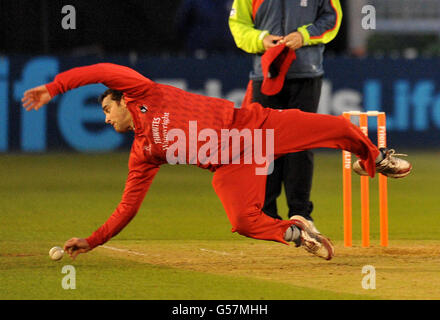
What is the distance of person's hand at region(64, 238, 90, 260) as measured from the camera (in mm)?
5742

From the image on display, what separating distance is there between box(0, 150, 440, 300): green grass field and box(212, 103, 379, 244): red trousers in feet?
1.15

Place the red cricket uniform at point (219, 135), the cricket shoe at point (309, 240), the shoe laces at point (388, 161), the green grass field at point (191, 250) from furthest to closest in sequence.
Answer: the shoe laces at point (388, 161)
the cricket shoe at point (309, 240)
the red cricket uniform at point (219, 135)
the green grass field at point (191, 250)

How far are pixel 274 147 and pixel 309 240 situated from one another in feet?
2.37

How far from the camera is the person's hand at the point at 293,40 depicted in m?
6.83

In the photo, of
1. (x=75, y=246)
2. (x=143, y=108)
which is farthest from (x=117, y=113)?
(x=75, y=246)

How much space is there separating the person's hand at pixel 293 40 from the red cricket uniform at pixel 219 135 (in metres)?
0.97

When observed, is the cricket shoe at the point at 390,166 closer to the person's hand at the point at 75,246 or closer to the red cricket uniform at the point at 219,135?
the red cricket uniform at the point at 219,135

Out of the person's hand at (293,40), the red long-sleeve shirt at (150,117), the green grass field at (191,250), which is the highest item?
the person's hand at (293,40)

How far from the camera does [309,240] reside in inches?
243

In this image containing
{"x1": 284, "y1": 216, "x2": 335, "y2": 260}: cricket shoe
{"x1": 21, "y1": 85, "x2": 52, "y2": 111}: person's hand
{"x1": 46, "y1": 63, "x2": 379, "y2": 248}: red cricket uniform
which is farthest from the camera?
{"x1": 284, "y1": 216, "x2": 335, "y2": 260}: cricket shoe

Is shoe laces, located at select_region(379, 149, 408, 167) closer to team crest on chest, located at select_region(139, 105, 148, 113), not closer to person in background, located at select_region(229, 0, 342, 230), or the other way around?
person in background, located at select_region(229, 0, 342, 230)

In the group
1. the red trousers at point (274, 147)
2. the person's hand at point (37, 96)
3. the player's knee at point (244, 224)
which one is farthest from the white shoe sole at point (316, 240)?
the person's hand at point (37, 96)

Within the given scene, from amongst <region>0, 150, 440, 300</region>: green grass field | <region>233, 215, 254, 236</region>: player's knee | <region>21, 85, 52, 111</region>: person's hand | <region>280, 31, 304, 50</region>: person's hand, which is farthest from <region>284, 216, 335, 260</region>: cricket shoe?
<region>21, 85, 52, 111</region>: person's hand

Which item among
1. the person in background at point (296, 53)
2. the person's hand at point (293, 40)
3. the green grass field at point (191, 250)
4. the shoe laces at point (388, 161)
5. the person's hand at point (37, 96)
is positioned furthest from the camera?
the person in background at point (296, 53)
